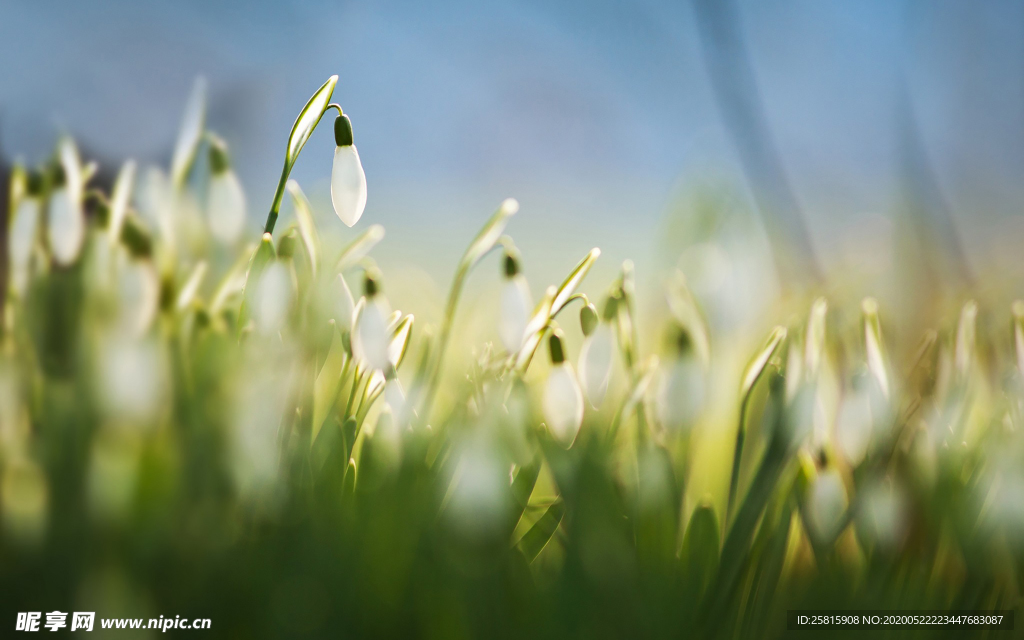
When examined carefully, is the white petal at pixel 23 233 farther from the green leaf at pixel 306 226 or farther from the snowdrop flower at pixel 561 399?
the snowdrop flower at pixel 561 399

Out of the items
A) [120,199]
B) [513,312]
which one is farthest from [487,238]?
[120,199]

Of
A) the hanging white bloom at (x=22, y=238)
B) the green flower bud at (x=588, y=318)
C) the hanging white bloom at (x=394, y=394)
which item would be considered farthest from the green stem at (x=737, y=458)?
the hanging white bloom at (x=22, y=238)

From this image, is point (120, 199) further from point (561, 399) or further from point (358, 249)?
point (561, 399)

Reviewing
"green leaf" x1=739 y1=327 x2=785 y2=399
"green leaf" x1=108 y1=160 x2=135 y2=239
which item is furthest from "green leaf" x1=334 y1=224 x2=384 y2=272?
"green leaf" x1=739 y1=327 x2=785 y2=399

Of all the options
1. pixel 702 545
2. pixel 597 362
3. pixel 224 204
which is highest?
pixel 224 204

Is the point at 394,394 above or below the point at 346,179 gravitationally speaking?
below

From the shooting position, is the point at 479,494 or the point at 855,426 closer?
the point at 479,494

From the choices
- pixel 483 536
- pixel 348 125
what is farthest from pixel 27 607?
pixel 348 125
